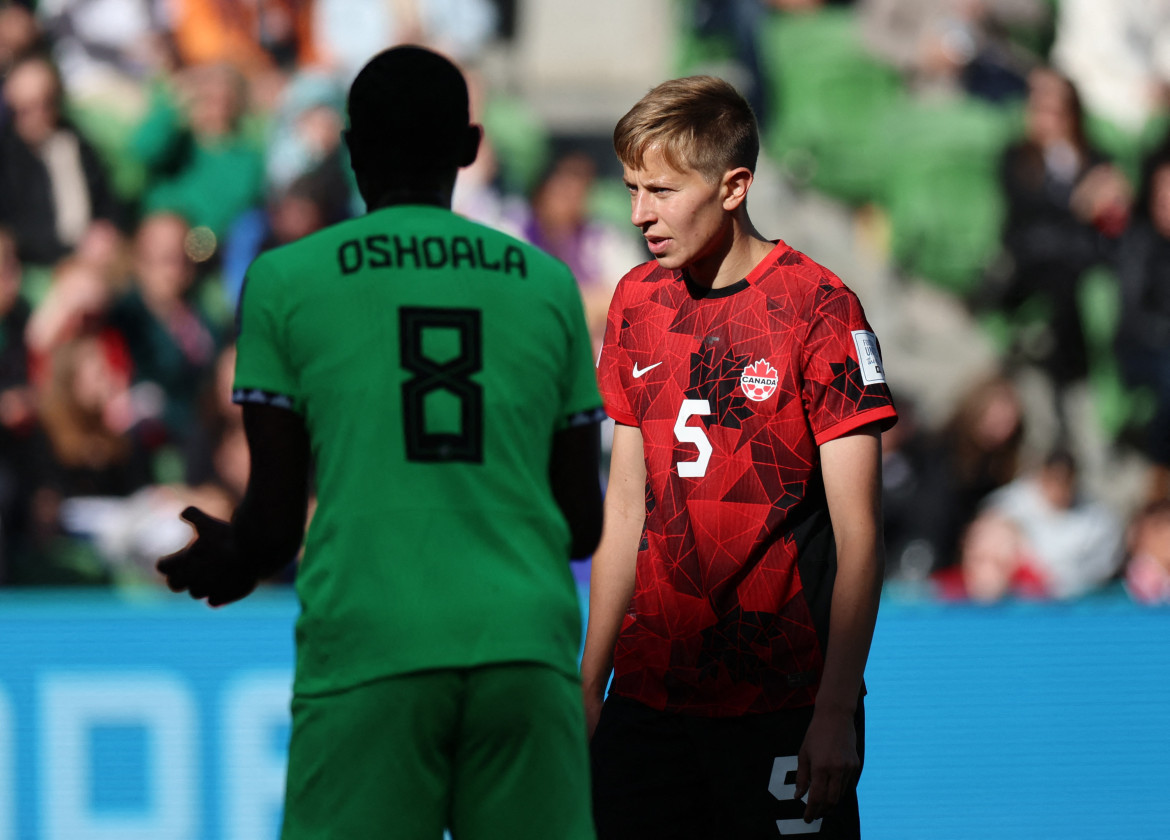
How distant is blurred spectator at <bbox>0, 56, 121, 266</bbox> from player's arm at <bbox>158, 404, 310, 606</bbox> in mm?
5975

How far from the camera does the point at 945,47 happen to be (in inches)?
328

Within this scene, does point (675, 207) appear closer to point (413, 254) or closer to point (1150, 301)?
point (413, 254)

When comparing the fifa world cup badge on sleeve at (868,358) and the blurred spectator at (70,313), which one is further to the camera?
the blurred spectator at (70,313)

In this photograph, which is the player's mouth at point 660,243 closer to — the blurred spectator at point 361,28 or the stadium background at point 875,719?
the stadium background at point 875,719

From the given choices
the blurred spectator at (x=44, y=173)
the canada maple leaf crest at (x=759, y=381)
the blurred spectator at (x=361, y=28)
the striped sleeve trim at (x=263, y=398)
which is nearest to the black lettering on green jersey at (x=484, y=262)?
the striped sleeve trim at (x=263, y=398)

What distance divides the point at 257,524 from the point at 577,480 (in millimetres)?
486

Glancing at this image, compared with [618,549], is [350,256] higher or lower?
higher

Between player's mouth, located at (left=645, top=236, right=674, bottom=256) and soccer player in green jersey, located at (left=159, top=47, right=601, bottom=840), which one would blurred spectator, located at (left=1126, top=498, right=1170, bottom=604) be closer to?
player's mouth, located at (left=645, top=236, right=674, bottom=256)

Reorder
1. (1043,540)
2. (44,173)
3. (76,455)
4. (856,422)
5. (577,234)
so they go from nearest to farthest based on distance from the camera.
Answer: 1. (856,422)
2. (76,455)
3. (1043,540)
4. (44,173)
5. (577,234)

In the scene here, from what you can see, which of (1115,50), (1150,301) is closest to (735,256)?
(1150,301)

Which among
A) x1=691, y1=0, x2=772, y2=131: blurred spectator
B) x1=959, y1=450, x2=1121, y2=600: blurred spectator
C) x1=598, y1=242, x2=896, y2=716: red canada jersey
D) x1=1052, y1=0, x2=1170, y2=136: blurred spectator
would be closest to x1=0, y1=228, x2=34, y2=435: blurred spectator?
x1=691, y1=0, x2=772, y2=131: blurred spectator

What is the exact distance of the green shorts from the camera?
6.37 ft

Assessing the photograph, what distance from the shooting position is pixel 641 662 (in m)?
2.83

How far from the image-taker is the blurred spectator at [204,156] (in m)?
7.66
